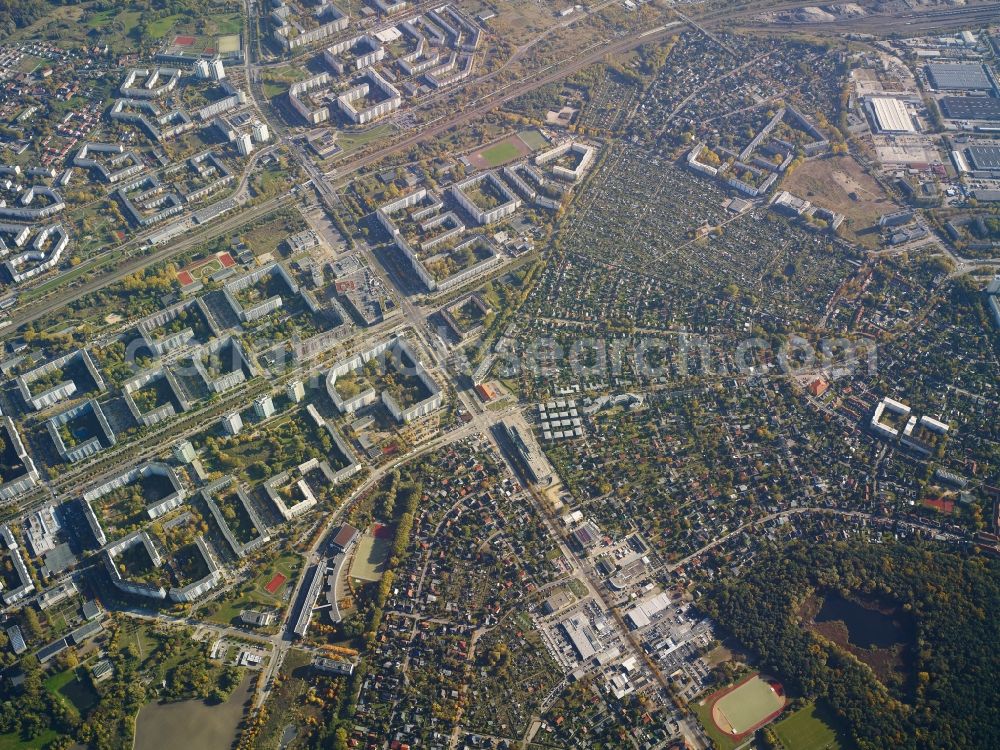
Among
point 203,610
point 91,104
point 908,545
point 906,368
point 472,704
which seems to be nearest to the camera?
point 472,704

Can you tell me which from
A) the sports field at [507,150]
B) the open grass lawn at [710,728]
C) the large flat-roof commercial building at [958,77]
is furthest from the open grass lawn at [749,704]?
the large flat-roof commercial building at [958,77]

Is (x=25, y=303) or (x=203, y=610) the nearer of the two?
(x=203, y=610)

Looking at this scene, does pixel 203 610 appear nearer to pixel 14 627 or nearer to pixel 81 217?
pixel 14 627

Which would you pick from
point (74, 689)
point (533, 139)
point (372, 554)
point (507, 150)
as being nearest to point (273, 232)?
point (507, 150)

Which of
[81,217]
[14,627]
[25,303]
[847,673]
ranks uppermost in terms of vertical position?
[81,217]

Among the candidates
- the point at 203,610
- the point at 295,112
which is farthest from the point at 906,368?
the point at 295,112

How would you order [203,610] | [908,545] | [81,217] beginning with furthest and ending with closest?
[81,217]
[908,545]
[203,610]

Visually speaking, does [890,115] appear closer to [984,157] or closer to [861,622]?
[984,157]

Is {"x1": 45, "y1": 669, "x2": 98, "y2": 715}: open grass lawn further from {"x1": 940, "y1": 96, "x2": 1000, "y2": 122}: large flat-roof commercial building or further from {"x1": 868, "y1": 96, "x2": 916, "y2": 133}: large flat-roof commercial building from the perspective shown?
{"x1": 940, "y1": 96, "x2": 1000, "y2": 122}: large flat-roof commercial building
